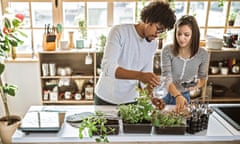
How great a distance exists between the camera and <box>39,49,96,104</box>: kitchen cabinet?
3207 millimetres

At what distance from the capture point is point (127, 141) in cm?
132

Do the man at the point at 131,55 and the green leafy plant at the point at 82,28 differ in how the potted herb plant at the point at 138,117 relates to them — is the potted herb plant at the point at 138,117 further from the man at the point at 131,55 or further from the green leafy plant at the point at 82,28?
the green leafy plant at the point at 82,28

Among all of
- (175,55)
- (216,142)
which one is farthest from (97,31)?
(216,142)

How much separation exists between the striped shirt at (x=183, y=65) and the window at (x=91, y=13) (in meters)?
1.31

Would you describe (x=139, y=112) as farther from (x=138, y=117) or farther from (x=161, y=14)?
(x=161, y=14)

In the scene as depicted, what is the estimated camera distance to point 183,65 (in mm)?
2059

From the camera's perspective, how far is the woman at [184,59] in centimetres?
196

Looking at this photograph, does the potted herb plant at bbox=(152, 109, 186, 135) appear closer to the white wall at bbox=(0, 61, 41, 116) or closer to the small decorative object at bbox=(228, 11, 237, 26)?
the white wall at bbox=(0, 61, 41, 116)

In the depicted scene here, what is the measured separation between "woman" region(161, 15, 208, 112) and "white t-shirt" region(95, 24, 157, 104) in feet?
0.91

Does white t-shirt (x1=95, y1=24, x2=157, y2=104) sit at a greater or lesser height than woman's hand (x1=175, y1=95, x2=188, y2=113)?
greater

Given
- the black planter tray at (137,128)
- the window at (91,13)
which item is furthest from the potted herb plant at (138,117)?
the window at (91,13)

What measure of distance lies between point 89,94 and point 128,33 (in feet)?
5.75

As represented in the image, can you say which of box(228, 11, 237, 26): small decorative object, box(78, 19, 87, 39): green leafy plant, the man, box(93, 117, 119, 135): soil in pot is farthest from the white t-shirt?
box(228, 11, 237, 26): small decorative object

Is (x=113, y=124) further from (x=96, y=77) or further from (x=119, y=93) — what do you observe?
(x=96, y=77)
